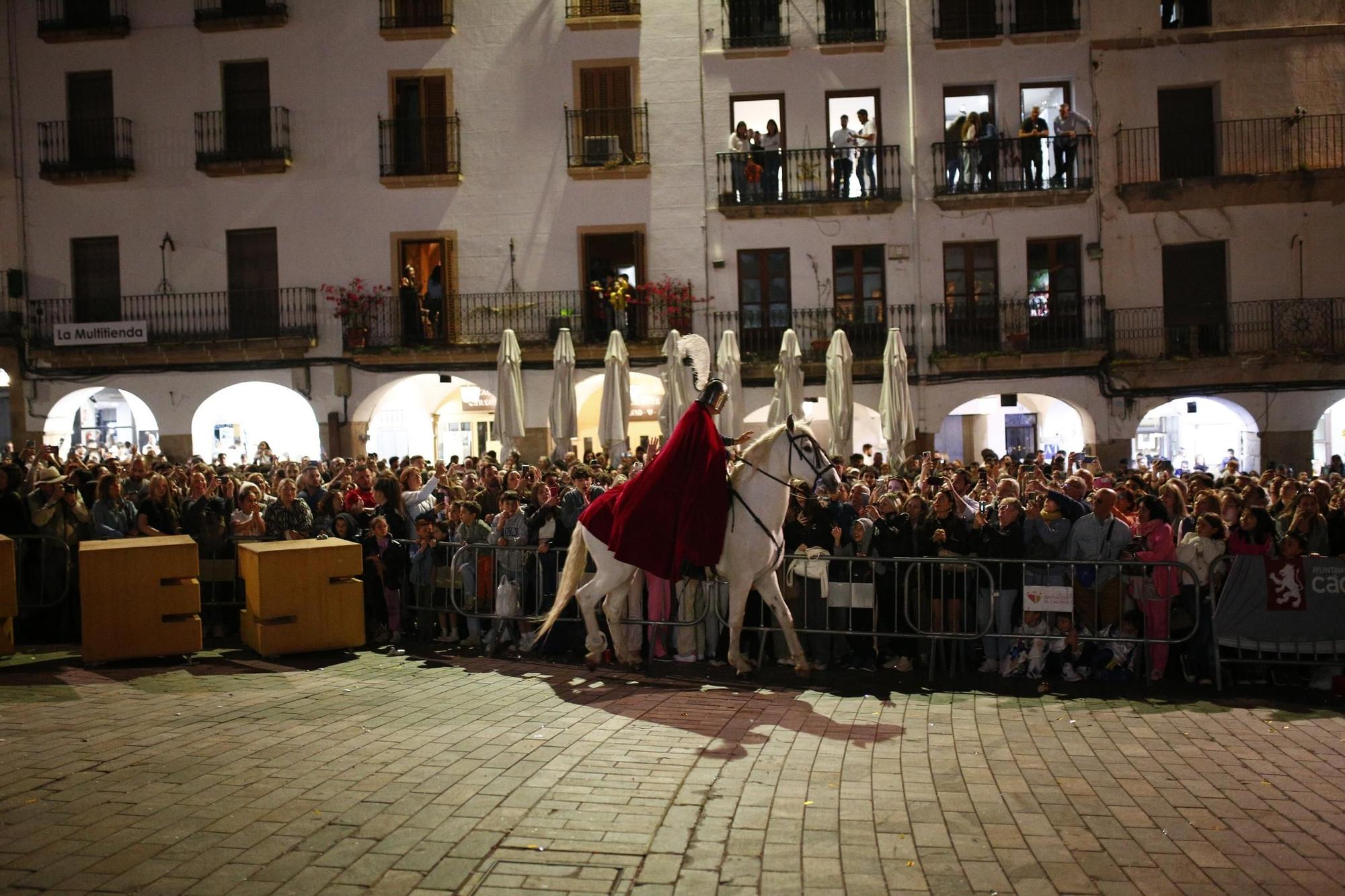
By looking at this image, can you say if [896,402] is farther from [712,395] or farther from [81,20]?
[81,20]

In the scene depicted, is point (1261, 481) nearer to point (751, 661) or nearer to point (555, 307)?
point (751, 661)

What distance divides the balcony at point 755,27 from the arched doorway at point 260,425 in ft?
43.1

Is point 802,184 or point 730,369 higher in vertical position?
point 802,184

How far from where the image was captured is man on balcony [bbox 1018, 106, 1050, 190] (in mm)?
23562

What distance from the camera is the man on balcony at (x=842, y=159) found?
24.1 m

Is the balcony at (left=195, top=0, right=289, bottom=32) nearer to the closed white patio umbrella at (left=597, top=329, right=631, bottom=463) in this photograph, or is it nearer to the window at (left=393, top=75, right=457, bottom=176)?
the window at (left=393, top=75, right=457, bottom=176)

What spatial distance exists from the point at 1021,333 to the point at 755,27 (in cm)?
896

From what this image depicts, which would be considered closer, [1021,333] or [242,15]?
[1021,333]

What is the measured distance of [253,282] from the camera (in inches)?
1010

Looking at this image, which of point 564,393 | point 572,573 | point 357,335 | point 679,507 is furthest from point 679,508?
point 357,335

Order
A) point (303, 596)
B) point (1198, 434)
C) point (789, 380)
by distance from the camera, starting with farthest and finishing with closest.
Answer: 1. point (1198, 434)
2. point (789, 380)
3. point (303, 596)

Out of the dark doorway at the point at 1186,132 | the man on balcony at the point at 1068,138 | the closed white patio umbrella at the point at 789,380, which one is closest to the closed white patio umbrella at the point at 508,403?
the closed white patio umbrella at the point at 789,380

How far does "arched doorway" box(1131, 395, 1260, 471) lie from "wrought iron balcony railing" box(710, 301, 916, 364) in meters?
5.59

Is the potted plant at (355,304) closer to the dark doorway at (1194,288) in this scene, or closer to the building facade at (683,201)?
the building facade at (683,201)
